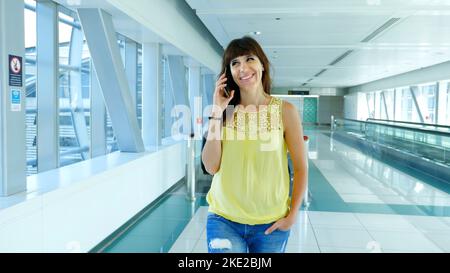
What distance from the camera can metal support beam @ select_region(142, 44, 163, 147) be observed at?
23.5 feet

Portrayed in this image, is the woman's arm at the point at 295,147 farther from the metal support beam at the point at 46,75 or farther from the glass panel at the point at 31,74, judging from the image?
the glass panel at the point at 31,74

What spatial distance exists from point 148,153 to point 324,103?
31490mm

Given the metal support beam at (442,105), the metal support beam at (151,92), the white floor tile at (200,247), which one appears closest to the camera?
the white floor tile at (200,247)

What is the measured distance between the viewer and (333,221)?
531cm

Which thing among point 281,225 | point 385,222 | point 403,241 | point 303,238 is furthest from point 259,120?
point 385,222

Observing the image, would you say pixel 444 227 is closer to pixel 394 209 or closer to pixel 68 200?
pixel 394 209

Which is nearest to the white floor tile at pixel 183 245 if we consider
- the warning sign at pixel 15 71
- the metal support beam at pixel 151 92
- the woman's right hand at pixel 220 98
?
the warning sign at pixel 15 71

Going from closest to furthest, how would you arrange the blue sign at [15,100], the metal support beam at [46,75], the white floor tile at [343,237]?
the blue sign at [15,100]
the white floor tile at [343,237]
the metal support beam at [46,75]

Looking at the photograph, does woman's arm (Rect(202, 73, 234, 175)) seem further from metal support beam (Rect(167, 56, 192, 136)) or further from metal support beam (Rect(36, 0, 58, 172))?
metal support beam (Rect(167, 56, 192, 136))

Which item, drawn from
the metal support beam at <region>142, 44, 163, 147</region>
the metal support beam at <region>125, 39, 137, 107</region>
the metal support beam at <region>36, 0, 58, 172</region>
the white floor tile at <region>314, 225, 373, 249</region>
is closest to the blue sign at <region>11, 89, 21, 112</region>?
the metal support beam at <region>36, 0, 58, 172</region>

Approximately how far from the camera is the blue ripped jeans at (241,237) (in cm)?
151

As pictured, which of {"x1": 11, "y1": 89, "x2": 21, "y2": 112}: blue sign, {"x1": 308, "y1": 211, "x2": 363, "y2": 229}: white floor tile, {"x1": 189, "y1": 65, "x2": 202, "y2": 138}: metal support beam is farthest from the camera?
{"x1": 189, "y1": 65, "x2": 202, "y2": 138}: metal support beam

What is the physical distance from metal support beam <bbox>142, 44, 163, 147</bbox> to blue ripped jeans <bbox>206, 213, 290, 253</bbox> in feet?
19.7

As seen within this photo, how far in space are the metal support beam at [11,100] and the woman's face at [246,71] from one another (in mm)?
2080
